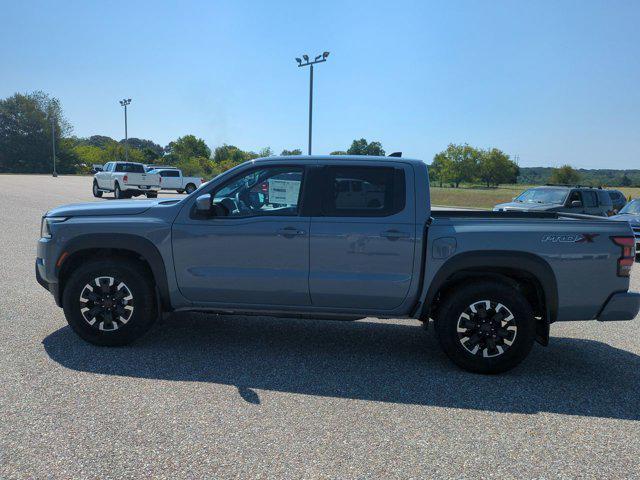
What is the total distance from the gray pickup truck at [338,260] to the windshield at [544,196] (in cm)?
1164

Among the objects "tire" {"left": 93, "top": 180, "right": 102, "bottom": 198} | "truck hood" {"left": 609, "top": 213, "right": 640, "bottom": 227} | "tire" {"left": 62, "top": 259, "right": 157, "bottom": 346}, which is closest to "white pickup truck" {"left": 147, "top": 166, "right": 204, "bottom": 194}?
"tire" {"left": 93, "top": 180, "right": 102, "bottom": 198}

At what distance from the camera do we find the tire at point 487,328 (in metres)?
4.45

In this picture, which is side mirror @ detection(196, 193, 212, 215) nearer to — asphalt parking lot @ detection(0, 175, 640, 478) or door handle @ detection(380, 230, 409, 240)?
asphalt parking lot @ detection(0, 175, 640, 478)

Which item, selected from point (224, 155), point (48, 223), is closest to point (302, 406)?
point (48, 223)

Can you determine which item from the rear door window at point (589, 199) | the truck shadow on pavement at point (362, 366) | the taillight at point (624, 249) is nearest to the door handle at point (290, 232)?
the truck shadow on pavement at point (362, 366)

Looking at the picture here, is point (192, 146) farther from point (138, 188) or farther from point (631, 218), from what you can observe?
point (631, 218)

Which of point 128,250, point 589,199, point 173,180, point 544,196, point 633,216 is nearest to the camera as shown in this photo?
point 128,250

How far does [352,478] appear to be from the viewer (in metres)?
2.87

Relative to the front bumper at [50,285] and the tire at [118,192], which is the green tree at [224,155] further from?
the front bumper at [50,285]

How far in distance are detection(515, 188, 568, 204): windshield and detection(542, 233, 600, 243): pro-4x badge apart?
11698 mm

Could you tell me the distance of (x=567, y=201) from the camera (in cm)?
1502

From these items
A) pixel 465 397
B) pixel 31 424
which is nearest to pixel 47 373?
pixel 31 424

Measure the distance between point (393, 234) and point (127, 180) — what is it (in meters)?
24.9

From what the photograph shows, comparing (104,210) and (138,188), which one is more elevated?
(104,210)
